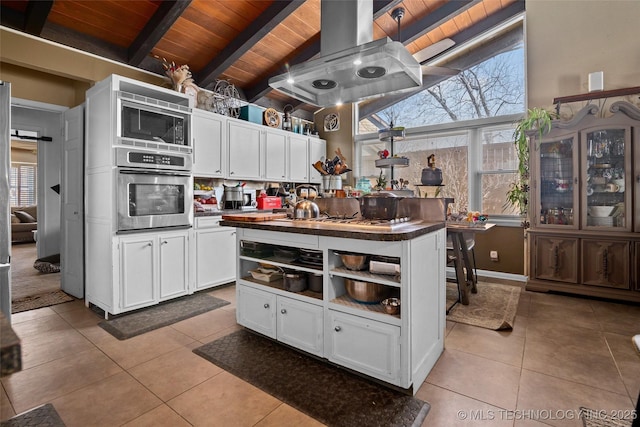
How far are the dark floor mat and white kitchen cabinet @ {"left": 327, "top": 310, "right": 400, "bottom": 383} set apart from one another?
1.55m

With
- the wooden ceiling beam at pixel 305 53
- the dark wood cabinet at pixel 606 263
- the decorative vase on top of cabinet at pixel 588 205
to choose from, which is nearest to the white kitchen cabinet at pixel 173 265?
the wooden ceiling beam at pixel 305 53

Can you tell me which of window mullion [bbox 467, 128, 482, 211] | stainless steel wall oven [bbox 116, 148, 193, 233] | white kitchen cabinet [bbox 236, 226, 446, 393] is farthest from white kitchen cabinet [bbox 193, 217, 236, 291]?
window mullion [bbox 467, 128, 482, 211]

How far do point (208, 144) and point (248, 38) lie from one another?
141 centimetres

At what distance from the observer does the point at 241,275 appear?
276cm

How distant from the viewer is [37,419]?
1707 mm

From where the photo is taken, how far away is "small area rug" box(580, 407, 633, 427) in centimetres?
163

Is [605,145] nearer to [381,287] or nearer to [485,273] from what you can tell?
[485,273]

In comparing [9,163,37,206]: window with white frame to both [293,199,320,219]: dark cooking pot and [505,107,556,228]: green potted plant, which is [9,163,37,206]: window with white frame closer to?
[293,199,320,219]: dark cooking pot

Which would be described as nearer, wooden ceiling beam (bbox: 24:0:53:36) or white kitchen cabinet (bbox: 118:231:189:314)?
wooden ceiling beam (bbox: 24:0:53:36)

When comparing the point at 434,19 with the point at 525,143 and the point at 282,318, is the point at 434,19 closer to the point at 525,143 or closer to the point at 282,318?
→ the point at 525,143

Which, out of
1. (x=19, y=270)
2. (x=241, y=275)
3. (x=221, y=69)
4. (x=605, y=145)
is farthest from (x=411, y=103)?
(x=19, y=270)

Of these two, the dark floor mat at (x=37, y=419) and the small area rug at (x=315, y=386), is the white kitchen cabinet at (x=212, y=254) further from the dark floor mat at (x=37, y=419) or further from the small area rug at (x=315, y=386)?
the dark floor mat at (x=37, y=419)

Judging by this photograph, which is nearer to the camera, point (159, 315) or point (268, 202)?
point (159, 315)

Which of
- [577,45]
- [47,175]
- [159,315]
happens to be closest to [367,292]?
[159,315]
